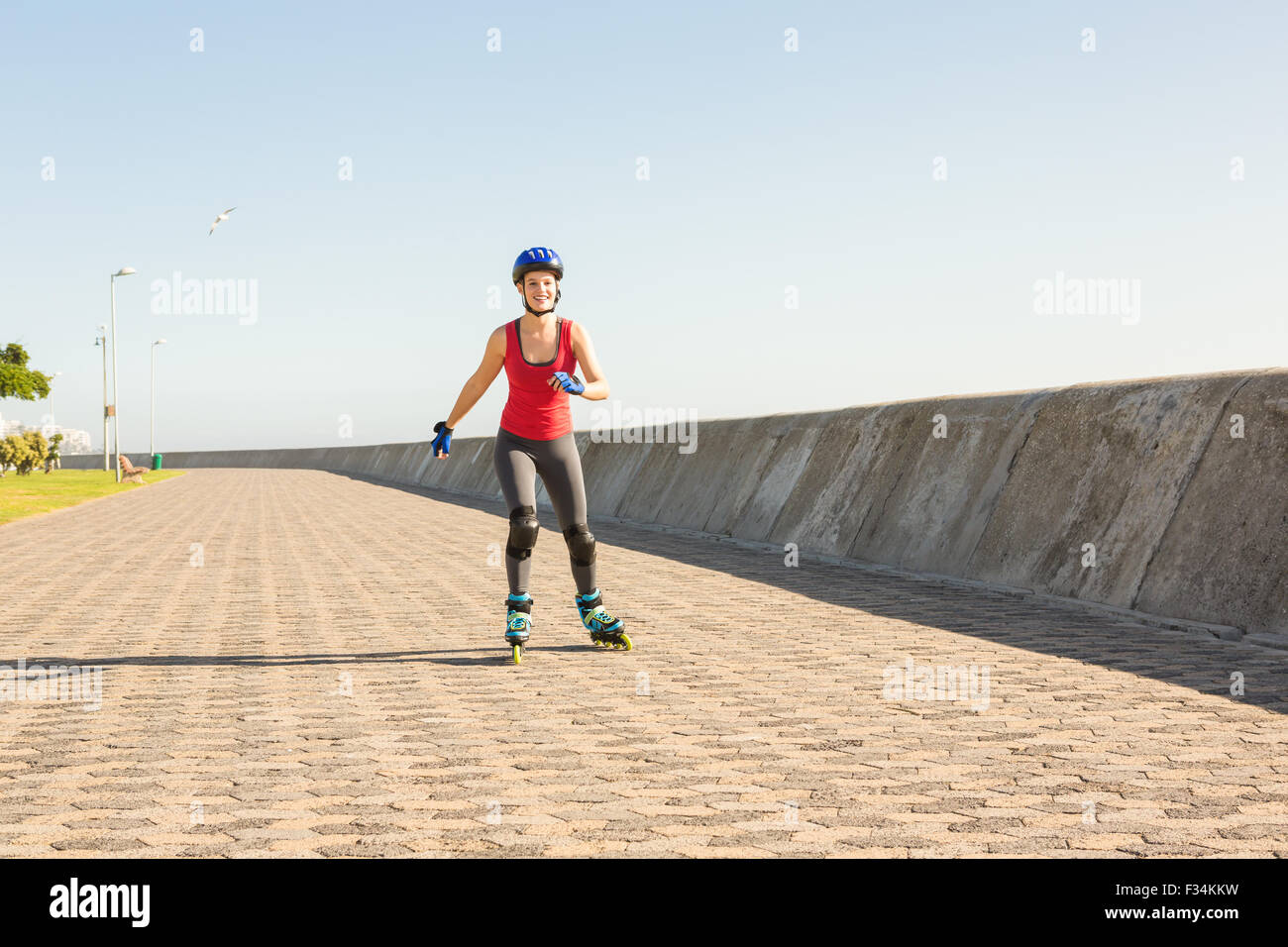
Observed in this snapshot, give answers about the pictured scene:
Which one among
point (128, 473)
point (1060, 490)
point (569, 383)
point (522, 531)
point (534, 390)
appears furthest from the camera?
point (128, 473)

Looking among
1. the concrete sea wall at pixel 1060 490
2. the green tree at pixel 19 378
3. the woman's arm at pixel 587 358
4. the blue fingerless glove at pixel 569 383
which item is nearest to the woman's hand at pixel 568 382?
the blue fingerless glove at pixel 569 383

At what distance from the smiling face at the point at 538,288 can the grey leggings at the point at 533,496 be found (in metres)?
0.80

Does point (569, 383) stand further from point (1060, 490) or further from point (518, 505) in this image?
point (1060, 490)

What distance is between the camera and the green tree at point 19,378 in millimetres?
60906

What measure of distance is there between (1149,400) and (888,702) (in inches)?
180

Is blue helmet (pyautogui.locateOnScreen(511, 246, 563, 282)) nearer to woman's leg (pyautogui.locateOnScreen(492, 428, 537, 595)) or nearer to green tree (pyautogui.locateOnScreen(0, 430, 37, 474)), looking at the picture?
woman's leg (pyautogui.locateOnScreen(492, 428, 537, 595))

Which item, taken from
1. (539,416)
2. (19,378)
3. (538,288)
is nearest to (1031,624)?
(539,416)

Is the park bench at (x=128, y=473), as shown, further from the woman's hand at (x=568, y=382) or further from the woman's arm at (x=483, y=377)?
the woman's hand at (x=568, y=382)

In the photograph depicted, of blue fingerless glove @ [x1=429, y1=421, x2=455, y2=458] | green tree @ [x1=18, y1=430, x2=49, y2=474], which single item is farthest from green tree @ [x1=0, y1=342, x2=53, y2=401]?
blue fingerless glove @ [x1=429, y1=421, x2=455, y2=458]

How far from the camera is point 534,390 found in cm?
755

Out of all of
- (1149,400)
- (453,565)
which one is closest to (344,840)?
(1149,400)

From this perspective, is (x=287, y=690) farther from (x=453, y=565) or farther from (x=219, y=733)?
(x=453, y=565)

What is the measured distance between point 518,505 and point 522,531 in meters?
0.16
